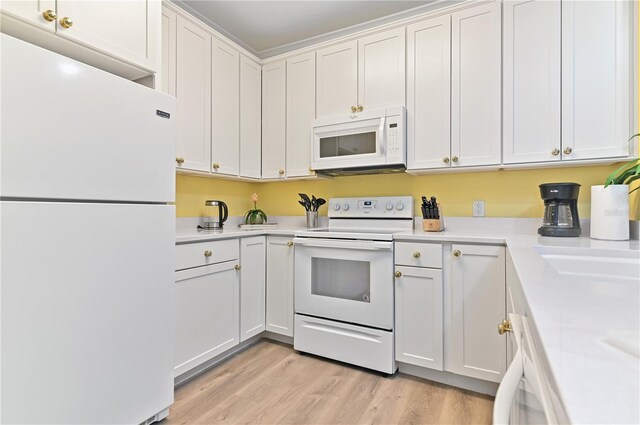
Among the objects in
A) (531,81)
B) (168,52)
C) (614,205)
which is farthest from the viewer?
(168,52)

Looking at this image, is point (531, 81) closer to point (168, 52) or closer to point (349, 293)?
point (349, 293)

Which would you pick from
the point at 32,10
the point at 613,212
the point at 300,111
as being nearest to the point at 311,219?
the point at 300,111

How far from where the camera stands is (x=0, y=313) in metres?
1.02

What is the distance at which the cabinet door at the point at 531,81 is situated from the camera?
1.89 m

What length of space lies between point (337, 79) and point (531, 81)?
4.25 feet

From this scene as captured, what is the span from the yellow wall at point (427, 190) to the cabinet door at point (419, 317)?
690 millimetres

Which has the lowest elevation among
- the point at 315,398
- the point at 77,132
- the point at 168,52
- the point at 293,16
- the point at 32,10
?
the point at 315,398

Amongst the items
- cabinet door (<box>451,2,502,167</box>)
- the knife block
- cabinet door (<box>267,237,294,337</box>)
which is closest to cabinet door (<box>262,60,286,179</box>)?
cabinet door (<box>267,237,294,337</box>)

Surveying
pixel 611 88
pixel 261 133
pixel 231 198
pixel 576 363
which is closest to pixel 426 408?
pixel 576 363

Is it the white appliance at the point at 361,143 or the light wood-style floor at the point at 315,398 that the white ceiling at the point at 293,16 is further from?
the light wood-style floor at the point at 315,398

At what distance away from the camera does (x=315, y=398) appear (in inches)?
70.4

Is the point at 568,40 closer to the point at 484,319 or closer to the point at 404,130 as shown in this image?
A: the point at 404,130

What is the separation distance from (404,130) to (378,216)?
0.69m

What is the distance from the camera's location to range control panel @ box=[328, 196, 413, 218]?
2494 mm
